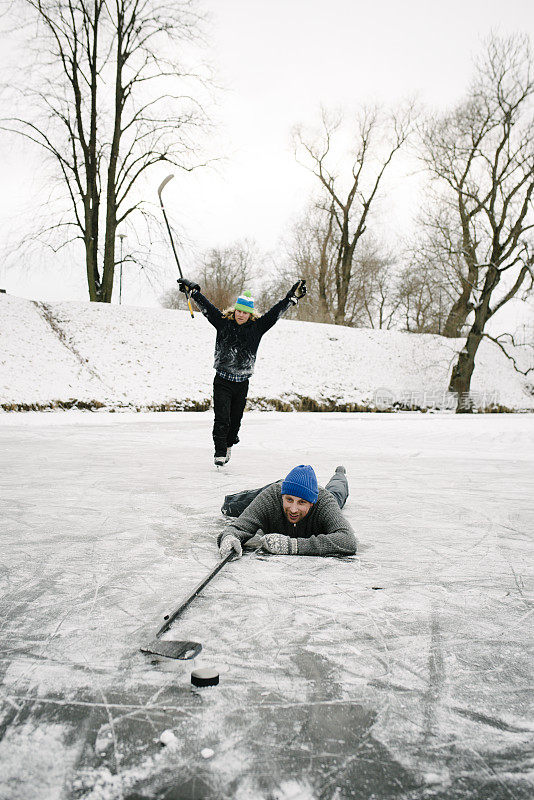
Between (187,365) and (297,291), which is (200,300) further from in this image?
(187,365)

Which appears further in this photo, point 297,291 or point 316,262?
point 316,262

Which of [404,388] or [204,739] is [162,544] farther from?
[404,388]

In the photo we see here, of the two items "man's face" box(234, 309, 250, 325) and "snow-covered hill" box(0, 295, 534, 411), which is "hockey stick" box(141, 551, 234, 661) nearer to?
"man's face" box(234, 309, 250, 325)

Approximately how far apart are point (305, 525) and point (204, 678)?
1.50 metres

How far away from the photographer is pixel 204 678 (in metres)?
1.43

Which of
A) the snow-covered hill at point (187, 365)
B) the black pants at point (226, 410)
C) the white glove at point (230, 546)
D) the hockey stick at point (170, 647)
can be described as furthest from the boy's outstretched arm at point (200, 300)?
the snow-covered hill at point (187, 365)

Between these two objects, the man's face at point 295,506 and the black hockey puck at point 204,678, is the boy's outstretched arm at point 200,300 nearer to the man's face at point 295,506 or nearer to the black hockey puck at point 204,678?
the man's face at point 295,506

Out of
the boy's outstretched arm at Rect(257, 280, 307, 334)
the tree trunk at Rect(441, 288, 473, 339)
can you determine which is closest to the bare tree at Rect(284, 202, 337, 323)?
the tree trunk at Rect(441, 288, 473, 339)

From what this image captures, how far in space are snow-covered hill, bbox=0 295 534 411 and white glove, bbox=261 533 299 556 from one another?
11647mm

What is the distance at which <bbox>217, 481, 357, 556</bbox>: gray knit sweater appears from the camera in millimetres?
2693

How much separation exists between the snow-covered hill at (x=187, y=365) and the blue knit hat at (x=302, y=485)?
1173 cm

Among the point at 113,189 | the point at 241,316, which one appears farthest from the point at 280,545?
the point at 113,189

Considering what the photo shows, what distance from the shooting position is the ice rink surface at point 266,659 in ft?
3.77

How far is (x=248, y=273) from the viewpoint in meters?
46.0
